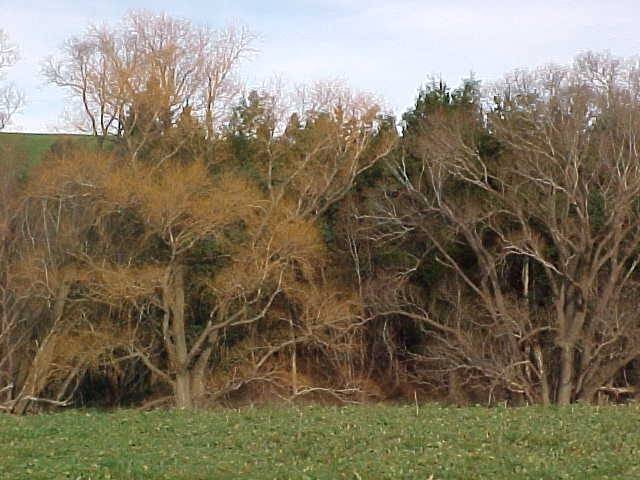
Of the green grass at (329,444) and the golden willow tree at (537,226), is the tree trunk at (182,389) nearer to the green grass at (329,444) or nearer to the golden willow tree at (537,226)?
the golden willow tree at (537,226)

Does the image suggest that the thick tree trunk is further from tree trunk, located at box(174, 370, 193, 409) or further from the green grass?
the green grass

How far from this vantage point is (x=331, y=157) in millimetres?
36344

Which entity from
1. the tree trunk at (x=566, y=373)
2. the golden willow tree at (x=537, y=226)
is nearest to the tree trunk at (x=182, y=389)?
the golden willow tree at (x=537, y=226)

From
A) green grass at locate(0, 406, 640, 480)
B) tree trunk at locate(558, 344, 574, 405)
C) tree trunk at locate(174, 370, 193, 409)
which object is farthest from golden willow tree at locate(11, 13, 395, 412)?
green grass at locate(0, 406, 640, 480)

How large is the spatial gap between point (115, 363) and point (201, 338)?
10.4 feet

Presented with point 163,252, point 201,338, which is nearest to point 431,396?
point 201,338

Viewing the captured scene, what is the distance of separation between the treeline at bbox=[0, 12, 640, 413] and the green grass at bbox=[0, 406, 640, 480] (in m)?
15.4

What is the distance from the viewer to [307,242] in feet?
111

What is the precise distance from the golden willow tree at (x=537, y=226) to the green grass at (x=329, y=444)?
1514 cm

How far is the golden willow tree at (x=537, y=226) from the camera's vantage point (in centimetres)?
3023

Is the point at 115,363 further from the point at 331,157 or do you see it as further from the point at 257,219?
the point at 331,157

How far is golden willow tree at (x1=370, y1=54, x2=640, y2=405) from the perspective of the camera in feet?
99.2

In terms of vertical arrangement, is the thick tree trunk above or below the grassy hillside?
below

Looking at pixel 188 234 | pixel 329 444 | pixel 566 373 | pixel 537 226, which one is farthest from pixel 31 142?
pixel 329 444
